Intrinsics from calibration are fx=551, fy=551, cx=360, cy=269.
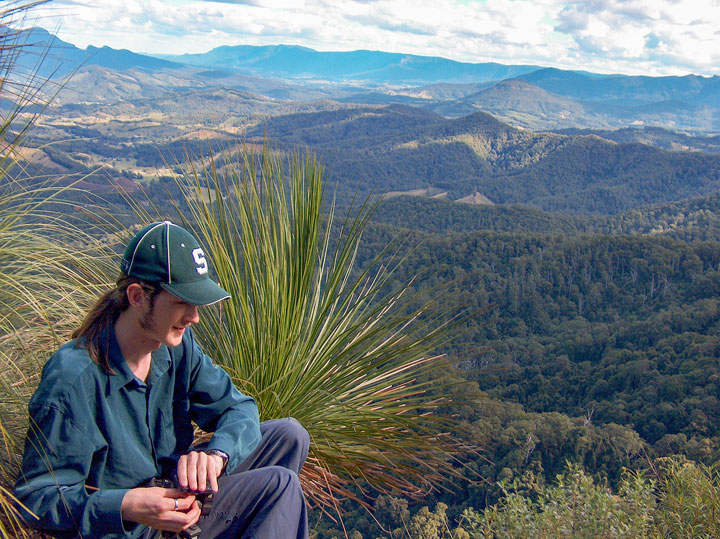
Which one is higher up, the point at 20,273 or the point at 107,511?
the point at 20,273

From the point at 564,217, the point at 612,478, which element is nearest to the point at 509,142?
the point at 564,217

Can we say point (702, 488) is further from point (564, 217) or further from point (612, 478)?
point (564, 217)

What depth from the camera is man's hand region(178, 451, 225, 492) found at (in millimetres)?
1262

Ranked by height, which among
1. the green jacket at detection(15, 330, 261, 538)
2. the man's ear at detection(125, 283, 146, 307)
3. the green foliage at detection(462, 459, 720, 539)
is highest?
the man's ear at detection(125, 283, 146, 307)

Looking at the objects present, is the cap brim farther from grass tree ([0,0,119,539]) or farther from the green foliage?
the green foliage

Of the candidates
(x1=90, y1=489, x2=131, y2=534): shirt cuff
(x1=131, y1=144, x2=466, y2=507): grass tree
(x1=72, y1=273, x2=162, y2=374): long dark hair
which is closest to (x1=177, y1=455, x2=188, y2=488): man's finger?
(x1=90, y1=489, x2=131, y2=534): shirt cuff

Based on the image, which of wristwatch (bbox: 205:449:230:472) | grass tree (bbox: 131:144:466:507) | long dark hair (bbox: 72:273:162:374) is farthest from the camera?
grass tree (bbox: 131:144:466:507)

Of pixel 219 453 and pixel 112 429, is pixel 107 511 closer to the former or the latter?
pixel 112 429

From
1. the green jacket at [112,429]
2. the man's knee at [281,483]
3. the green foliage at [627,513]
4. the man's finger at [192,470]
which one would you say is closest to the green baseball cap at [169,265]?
the green jacket at [112,429]

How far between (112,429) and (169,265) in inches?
15.2

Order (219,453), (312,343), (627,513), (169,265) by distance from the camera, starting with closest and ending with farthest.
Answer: (169,265)
(219,453)
(312,343)
(627,513)

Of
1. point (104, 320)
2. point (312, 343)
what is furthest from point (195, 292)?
point (312, 343)

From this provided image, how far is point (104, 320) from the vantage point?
4.20 ft

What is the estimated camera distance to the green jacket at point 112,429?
1123mm
